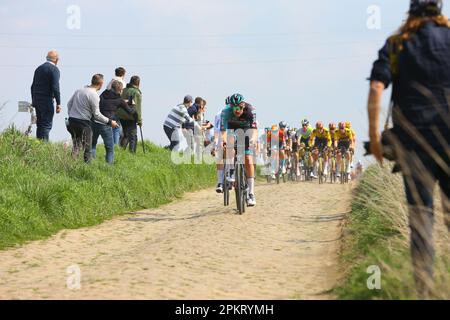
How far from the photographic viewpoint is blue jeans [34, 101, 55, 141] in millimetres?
18516

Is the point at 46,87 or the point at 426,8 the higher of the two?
the point at 426,8

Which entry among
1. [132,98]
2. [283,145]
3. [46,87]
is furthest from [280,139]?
[46,87]

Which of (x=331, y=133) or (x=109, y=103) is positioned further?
(x=331, y=133)

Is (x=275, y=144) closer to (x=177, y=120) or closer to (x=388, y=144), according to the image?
(x=177, y=120)

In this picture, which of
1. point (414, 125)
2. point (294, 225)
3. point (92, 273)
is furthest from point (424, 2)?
point (294, 225)

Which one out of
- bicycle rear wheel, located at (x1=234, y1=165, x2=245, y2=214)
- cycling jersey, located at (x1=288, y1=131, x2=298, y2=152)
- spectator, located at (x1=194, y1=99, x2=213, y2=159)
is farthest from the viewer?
cycling jersey, located at (x1=288, y1=131, x2=298, y2=152)

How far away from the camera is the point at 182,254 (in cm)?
1035

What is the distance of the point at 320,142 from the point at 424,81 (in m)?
24.3

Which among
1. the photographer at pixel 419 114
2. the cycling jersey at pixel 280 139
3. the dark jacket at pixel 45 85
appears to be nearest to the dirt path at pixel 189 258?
the photographer at pixel 419 114

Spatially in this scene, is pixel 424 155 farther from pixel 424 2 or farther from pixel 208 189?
pixel 208 189

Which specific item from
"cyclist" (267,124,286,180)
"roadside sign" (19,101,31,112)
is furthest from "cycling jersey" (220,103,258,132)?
"cyclist" (267,124,286,180)

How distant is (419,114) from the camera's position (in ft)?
21.3

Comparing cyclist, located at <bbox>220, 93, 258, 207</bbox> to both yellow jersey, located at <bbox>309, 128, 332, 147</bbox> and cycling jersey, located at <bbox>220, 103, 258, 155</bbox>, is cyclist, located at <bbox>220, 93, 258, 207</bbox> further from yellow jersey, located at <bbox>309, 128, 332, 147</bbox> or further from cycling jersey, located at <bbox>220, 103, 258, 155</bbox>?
yellow jersey, located at <bbox>309, 128, 332, 147</bbox>

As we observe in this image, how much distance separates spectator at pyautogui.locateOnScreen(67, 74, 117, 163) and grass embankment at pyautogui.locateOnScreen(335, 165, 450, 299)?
6.05 meters
